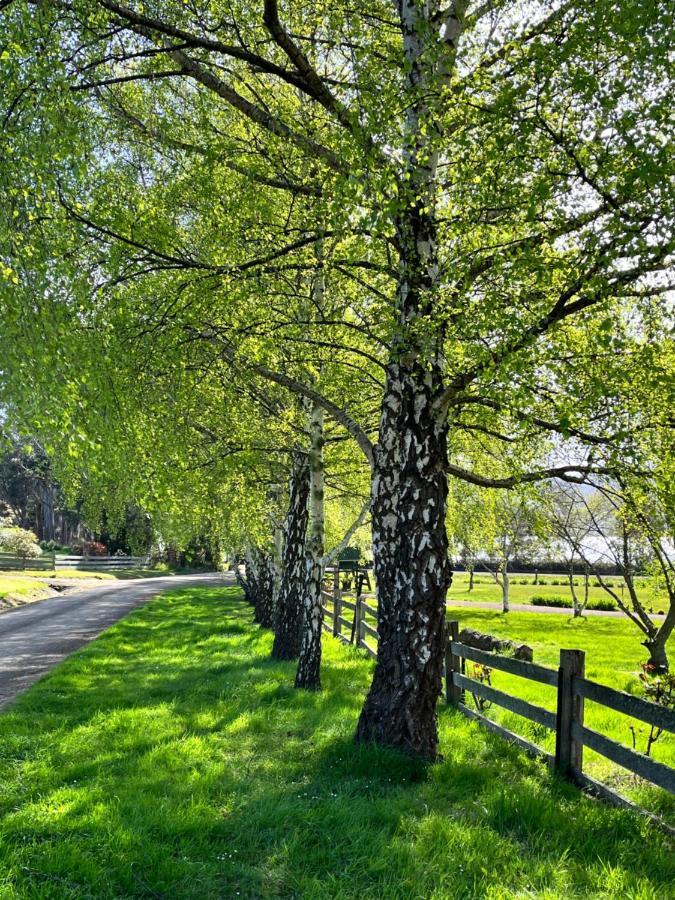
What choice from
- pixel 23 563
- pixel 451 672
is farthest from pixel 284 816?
pixel 23 563

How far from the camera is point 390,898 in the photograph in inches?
155

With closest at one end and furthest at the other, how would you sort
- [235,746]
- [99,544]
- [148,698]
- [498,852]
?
1. [498,852]
2. [235,746]
3. [148,698]
4. [99,544]

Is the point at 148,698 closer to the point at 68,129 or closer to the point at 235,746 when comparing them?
the point at 235,746

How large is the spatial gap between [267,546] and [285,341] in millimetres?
10601

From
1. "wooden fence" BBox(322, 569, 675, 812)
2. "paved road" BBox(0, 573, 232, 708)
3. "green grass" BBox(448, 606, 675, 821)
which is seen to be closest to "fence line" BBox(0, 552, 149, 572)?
"paved road" BBox(0, 573, 232, 708)

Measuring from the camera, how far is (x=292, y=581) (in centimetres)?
1395

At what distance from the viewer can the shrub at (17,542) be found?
4262 centimetres

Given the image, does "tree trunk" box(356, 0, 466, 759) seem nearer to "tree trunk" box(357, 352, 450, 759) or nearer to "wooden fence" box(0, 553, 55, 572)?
"tree trunk" box(357, 352, 450, 759)

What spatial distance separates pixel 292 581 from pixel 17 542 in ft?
115

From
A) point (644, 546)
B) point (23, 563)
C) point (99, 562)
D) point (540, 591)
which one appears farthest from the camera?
point (99, 562)

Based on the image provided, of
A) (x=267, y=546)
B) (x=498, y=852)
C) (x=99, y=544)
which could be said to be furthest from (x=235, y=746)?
(x=99, y=544)

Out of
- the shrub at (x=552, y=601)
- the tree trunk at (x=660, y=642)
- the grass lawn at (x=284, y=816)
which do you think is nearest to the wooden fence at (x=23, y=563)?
the shrub at (x=552, y=601)

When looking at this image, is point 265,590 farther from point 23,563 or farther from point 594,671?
point 23,563

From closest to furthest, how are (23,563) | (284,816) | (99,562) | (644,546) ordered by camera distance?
(284,816) < (644,546) < (23,563) < (99,562)
